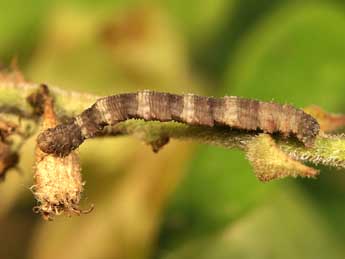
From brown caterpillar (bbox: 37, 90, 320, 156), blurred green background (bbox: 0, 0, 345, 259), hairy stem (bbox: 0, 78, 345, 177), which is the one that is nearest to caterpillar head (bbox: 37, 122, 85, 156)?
brown caterpillar (bbox: 37, 90, 320, 156)

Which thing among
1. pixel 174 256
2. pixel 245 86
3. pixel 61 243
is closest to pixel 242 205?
Answer: pixel 174 256

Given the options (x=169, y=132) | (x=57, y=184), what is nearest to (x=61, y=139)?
(x=57, y=184)

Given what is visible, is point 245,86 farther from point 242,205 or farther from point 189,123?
point 189,123

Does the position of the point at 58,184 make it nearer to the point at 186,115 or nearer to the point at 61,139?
the point at 61,139

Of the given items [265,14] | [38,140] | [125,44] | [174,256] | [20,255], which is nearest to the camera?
[38,140]

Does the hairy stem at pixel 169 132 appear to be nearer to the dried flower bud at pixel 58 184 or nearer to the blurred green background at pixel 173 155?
the dried flower bud at pixel 58 184
